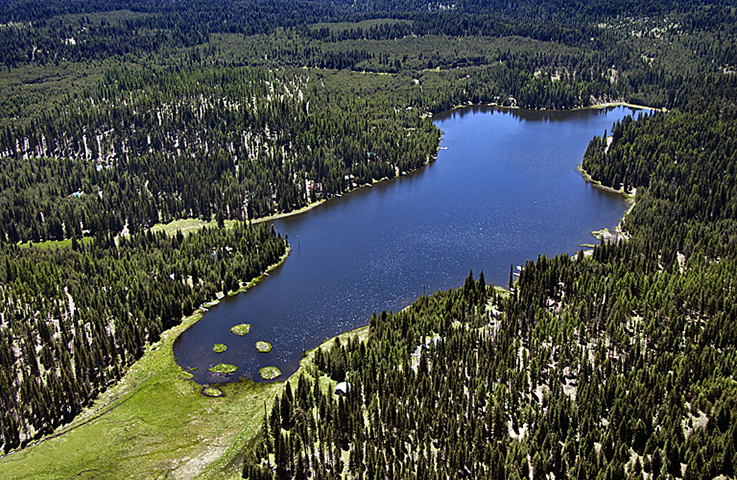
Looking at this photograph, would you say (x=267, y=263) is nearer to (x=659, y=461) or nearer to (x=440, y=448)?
(x=440, y=448)

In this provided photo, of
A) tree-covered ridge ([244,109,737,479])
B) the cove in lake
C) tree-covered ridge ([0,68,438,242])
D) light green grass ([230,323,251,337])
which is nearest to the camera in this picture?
tree-covered ridge ([244,109,737,479])

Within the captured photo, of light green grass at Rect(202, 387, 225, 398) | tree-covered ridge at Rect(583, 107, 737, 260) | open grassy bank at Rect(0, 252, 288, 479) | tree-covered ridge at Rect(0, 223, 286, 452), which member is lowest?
open grassy bank at Rect(0, 252, 288, 479)

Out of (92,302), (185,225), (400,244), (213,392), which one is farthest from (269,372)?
(185,225)

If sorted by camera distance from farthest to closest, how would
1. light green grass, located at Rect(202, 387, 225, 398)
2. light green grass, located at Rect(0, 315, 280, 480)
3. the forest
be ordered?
1. light green grass, located at Rect(202, 387, 225, 398)
2. light green grass, located at Rect(0, 315, 280, 480)
3. the forest

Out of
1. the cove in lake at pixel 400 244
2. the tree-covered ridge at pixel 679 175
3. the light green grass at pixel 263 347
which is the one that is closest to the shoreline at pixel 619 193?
the tree-covered ridge at pixel 679 175

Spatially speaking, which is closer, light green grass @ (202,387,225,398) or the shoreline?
light green grass @ (202,387,225,398)

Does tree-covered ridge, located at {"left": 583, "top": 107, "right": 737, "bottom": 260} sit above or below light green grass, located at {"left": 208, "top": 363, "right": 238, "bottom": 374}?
above

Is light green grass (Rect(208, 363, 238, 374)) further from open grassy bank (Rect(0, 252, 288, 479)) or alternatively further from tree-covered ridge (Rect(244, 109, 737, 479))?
tree-covered ridge (Rect(244, 109, 737, 479))

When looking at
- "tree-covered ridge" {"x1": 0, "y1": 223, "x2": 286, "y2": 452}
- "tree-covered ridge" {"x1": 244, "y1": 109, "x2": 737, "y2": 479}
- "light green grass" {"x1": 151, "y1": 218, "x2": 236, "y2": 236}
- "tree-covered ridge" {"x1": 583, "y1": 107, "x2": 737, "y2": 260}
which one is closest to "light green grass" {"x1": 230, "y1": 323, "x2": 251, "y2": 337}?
"tree-covered ridge" {"x1": 0, "y1": 223, "x2": 286, "y2": 452}

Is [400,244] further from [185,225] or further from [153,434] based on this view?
[153,434]
